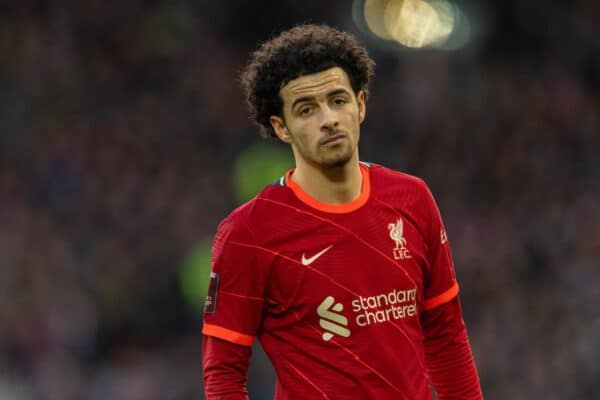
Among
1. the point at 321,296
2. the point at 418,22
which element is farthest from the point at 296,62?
the point at 418,22

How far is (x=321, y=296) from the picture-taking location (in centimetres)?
273

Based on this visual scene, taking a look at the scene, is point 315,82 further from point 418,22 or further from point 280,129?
point 418,22

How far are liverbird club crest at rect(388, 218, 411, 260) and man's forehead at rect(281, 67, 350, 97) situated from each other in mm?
414

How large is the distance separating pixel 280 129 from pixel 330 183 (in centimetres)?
21

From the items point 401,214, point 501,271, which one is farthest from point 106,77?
point 401,214

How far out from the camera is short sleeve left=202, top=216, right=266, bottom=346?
2730 mm

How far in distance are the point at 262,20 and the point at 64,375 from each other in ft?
16.0

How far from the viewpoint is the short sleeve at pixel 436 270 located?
2954 millimetres

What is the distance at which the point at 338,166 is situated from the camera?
2.76 meters

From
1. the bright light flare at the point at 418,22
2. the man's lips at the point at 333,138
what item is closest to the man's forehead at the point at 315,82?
the man's lips at the point at 333,138

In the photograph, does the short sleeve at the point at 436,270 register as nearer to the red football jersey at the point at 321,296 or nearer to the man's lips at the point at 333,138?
the red football jersey at the point at 321,296

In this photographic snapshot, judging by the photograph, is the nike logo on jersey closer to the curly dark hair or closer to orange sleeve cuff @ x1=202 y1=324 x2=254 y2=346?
orange sleeve cuff @ x1=202 y1=324 x2=254 y2=346

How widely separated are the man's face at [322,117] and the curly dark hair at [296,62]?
28mm

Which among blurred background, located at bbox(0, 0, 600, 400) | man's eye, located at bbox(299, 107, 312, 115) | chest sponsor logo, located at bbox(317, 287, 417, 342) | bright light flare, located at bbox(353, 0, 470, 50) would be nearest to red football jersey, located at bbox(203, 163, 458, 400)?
chest sponsor logo, located at bbox(317, 287, 417, 342)
